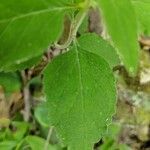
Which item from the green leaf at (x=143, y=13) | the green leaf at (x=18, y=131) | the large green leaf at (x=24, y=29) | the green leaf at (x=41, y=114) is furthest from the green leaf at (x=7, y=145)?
the large green leaf at (x=24, y=29)

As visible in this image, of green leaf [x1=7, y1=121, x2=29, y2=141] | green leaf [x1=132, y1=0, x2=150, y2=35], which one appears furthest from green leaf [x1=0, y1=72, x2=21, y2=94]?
green leaf [x1=132, y1=0, x2=150, y2=35]

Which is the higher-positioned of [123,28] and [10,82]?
[123,28]

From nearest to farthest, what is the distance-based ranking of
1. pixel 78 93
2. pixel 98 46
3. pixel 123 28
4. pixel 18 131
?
pixel 123 28 → pixel 78 93 → pixel 98 46 → pixel 18 131

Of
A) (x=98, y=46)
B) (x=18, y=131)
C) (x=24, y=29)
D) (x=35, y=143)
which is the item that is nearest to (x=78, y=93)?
(x=98, y=46)

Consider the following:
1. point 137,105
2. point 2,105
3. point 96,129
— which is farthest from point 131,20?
point 2,105

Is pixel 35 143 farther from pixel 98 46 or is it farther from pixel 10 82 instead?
pixel 98 46

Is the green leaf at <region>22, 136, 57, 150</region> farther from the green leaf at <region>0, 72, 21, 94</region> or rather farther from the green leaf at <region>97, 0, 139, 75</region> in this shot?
the green leaf at <region>97, 0, 139, 75</region>

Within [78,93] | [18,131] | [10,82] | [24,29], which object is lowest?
[18,131]
